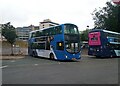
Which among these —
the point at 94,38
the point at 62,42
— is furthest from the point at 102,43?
the point at 62,42

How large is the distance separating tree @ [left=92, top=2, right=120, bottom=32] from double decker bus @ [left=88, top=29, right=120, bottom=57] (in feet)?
45.6

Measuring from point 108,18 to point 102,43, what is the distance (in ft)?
64.0

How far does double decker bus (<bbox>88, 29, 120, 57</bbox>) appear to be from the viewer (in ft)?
119

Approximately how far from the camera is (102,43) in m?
36.3

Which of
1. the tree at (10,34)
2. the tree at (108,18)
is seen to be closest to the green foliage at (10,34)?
the tree at (10,34)

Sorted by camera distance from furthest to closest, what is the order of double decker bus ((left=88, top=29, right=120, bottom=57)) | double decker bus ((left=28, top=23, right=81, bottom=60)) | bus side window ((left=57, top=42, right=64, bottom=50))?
double decker bus ((left=88, top=29, right=120, bottom=57)), bus side window ((left=57, top=42, right=64, bottom=50)), double decker bus ((left=28, top=23, right=81, bottom=60))

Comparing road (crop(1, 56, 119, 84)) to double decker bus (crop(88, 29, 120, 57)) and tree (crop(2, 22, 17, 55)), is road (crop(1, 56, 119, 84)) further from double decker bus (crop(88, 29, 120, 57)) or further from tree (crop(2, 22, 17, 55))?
tree (crop(2, 22, 17, 55))

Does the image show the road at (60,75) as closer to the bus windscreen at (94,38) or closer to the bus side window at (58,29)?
the bus side window at (58,29)

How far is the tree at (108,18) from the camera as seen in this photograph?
53.1 metres

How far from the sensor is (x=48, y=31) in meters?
33.3

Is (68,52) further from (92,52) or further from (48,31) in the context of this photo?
(92,52)

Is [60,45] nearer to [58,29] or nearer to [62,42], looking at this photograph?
[62,42]

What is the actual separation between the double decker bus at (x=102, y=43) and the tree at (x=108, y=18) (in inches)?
548

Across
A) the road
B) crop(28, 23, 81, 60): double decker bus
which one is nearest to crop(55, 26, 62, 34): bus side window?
crop(28, 23, 81, 60): double decker bus
